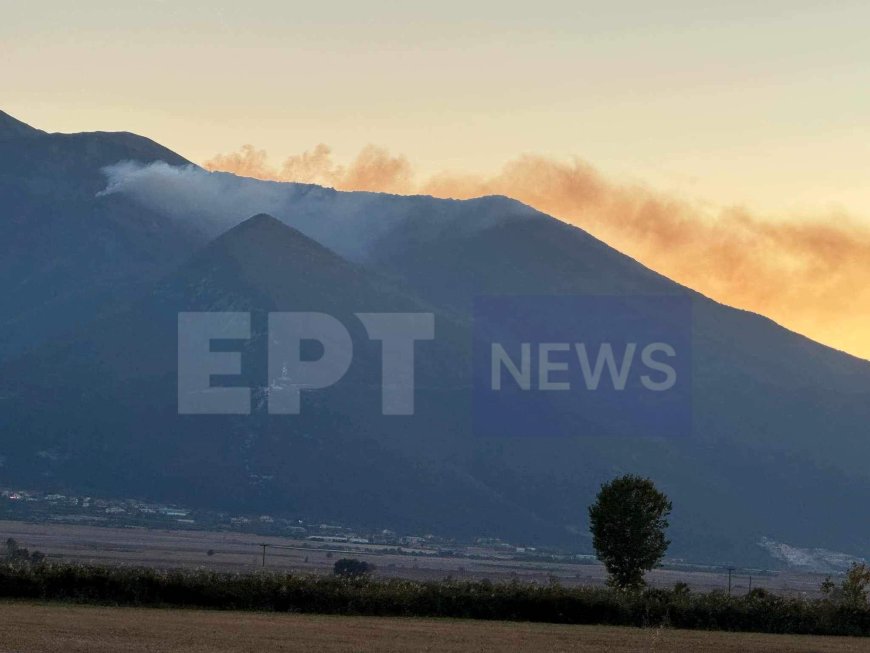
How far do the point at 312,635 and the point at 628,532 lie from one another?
35434 mm

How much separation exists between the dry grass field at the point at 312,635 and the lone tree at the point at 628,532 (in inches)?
861

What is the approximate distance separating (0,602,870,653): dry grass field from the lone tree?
2186 centimetres

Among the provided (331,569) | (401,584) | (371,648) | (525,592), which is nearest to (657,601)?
(525,592)

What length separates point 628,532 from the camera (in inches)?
3386

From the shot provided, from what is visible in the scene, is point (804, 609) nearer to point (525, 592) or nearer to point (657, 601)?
point (657, 601)

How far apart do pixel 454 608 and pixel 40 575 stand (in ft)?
57.8

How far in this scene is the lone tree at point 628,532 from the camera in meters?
85.9

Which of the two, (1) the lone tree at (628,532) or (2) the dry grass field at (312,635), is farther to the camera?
(1) the lone tree at (628,532)

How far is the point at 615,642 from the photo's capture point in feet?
184

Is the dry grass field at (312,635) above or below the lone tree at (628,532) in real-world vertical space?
below

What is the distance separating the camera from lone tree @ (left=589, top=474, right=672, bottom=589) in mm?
85875

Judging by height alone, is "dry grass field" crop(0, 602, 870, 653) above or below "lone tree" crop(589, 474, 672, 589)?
below

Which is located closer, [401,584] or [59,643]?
[59,643]

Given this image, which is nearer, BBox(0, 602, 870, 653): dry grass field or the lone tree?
BBox(0, 602, 870, 653): dry grass field
